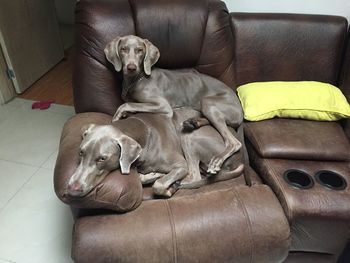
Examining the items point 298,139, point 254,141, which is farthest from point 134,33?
point 298,139

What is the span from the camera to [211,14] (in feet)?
5.98

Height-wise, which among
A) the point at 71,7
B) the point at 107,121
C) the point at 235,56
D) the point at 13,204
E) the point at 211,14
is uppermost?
the point at 211,14

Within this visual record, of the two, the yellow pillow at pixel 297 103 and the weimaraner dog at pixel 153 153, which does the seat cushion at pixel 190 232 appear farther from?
the yellow pillow at pixel 297 103

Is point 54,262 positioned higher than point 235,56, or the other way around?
point 235,56

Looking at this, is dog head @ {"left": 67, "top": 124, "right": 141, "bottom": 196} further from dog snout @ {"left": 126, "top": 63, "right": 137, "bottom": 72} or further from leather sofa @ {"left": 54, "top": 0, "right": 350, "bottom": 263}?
dog snout @ {"left": 126, "top": 63, "right": 137, "bottom": 72}

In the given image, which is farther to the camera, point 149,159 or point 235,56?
point 235,56

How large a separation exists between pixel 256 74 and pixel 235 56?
0.54 ft

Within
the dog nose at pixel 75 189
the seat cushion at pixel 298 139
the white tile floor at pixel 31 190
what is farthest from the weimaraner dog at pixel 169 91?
the white tile floor at pixel 31 190

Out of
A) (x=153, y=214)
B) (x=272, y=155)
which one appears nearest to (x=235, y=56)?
(x=272, y=155)

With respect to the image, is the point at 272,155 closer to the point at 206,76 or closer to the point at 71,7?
the point at 206,76

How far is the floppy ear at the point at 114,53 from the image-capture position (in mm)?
1663

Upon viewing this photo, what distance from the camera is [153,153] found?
1.55 meters

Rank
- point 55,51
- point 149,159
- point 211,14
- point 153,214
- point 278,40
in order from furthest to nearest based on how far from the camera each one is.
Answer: point 55,51, point 278,40, point 211,14, point 149,159, point 153,214

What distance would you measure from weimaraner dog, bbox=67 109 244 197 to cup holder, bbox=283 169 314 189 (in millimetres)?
216
